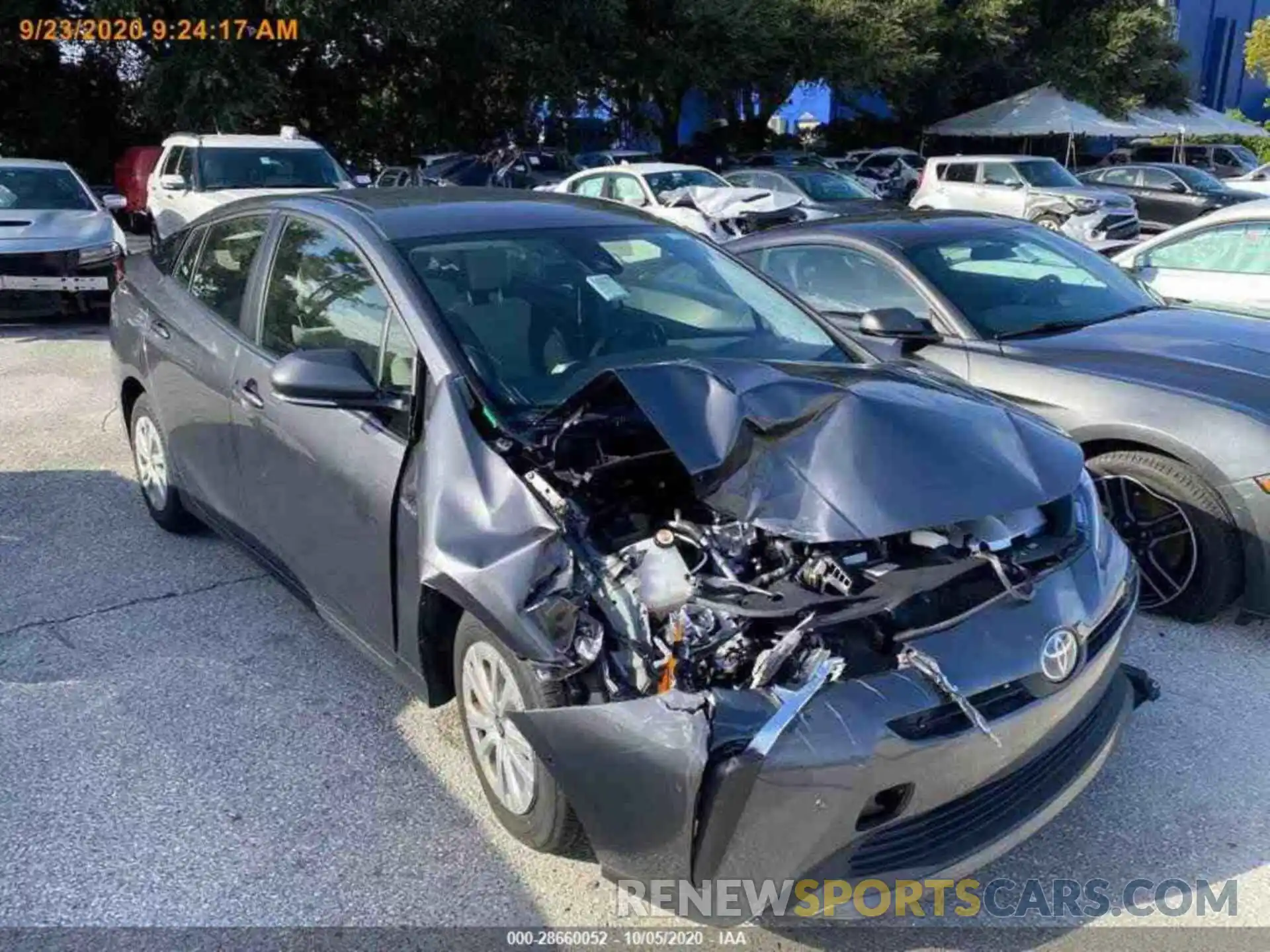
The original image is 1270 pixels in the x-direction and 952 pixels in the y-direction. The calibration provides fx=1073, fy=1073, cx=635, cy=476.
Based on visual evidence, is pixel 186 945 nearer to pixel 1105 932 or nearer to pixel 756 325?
pixel 1105 932

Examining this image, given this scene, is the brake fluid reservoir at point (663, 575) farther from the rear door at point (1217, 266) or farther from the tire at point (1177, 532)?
the rear door at point (1217, 266)

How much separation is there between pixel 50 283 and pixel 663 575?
32.3 ft

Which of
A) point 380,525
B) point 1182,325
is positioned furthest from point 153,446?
point 1182,325

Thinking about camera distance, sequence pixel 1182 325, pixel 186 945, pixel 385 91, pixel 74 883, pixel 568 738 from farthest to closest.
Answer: pixel 385 91, pixel 1182 325, pixel 74 883, pixel 186 945, pixel 568 738

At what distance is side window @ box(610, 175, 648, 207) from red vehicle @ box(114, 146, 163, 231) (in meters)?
8.80

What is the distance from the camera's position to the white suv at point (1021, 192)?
1688 cm

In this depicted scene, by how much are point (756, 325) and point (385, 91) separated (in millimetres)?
25006

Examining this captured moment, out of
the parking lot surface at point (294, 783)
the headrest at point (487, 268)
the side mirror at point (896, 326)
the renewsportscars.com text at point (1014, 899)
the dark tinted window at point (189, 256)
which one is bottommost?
the parking lot surface at point (294, 783)

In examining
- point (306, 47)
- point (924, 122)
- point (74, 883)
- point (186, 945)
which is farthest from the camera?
point (924, 122)

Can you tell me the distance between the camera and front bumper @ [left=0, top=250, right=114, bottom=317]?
33.4 ft

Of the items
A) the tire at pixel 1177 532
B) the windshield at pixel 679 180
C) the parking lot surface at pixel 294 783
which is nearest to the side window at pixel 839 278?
the tire at pixel 1177 532

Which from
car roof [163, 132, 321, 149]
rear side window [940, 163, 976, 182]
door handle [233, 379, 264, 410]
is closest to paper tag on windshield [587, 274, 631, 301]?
door handle [233, 379, 264, 410]

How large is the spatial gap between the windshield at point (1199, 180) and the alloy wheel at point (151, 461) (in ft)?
65.9

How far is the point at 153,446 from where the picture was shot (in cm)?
494
